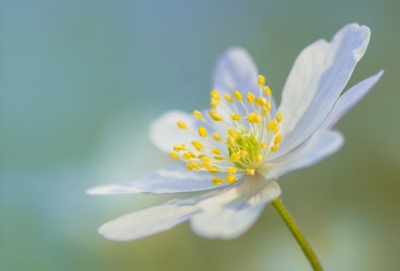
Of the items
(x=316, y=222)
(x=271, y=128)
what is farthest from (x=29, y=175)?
(x=271, y=128)

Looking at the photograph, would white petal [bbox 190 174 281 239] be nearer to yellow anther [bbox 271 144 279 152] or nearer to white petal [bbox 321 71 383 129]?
yellow anther [bbox 271 144 279 152]

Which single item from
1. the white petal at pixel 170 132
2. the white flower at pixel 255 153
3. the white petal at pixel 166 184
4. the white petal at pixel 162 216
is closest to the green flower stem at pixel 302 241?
the white flower at pixel 255 153

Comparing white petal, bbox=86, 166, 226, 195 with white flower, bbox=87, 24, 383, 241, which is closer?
white flower, bbox=87, 24, 383, 241

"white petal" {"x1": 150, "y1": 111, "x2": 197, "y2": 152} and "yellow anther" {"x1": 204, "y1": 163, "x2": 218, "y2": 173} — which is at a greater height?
"white petal" {"x1": 150, "y1": 111, "x2": 197, "y2": 152}

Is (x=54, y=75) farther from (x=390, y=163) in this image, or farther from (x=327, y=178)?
(x=390, y=163)

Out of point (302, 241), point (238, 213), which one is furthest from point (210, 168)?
point (302, 241)

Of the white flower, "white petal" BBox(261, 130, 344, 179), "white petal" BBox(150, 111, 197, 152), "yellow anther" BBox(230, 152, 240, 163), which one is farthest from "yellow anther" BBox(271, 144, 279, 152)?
"white petal" BBox(150, 111, 197, 152)

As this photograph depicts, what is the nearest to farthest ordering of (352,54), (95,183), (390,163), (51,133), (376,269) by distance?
1. (352,54)
2. (376,269)
3. (390,163)
4. (95,183)
5. (51,133)

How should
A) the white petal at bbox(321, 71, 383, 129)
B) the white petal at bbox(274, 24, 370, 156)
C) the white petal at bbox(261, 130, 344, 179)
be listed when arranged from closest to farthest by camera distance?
the white petal at bbox(261, 130, 344, 179)
the white petal at bbox(321, 71, 383, 129)
the white petal at bbox(274, 24, 370, 156)

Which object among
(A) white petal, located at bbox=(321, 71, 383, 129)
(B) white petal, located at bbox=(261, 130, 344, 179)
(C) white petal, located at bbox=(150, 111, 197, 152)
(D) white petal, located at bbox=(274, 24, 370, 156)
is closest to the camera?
(B) white petal, located at bbox=(261, 130, 344, 179)
